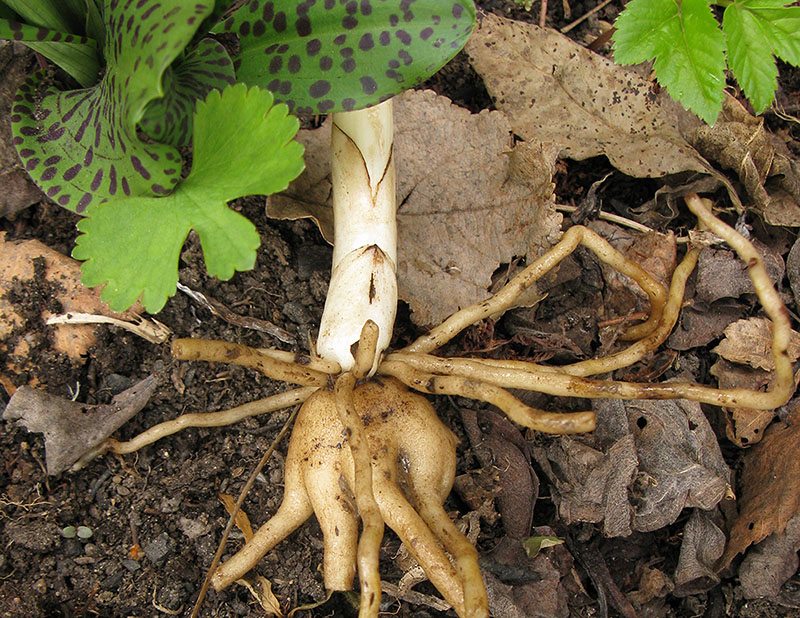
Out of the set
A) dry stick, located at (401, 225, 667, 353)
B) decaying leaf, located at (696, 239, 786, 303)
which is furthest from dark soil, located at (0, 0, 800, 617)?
decaying leaf, located at (696, 239, 786, 303)

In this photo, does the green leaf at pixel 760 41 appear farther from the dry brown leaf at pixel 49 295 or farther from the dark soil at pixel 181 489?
the dry brown leaf at pixel 49 295

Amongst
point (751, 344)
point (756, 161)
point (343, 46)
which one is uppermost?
point (343, 46)

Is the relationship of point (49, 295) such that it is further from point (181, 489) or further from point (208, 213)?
point (208, 213)

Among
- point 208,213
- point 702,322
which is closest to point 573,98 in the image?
point 702,322

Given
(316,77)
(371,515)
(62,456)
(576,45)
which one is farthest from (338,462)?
(576,45)

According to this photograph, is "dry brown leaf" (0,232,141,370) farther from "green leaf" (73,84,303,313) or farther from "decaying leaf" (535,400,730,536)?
"decaying leaf" (535,400,730,536)

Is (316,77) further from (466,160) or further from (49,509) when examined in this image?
(49,509)
